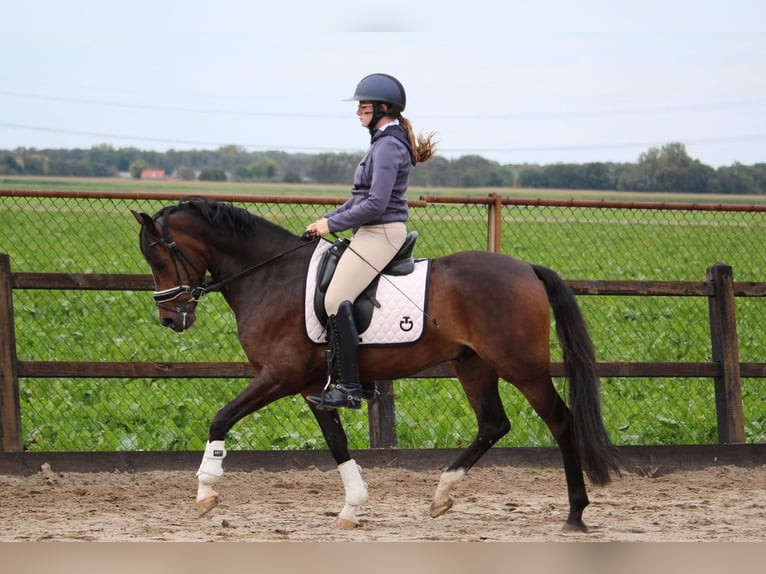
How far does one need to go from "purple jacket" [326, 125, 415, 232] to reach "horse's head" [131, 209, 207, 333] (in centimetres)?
101

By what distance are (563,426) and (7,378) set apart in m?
4.27

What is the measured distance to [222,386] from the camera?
10898 millimetres

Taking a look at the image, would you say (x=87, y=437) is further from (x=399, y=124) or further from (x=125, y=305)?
(x=125, y=305)

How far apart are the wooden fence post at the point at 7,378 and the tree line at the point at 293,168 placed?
48011 mm

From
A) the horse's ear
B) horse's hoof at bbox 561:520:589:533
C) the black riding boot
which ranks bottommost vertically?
horse's hoof at bbox 561:520:589:533

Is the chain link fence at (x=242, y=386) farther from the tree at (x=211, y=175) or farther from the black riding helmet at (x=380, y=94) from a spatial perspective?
the tree at (x=211, y=175)

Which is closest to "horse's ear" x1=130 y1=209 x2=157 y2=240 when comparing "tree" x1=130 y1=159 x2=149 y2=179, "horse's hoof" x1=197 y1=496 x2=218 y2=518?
"horse's hoof" x1=197 y1=496 x2=218 y2=518

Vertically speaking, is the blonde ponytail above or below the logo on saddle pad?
above

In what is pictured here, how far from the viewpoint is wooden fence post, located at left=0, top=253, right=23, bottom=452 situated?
8.10 meters

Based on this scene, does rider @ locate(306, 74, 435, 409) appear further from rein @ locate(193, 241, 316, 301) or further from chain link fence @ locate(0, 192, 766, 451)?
chain link fence @ locate(0, 192, 766, 451)

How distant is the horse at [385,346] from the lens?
6637 millimetres

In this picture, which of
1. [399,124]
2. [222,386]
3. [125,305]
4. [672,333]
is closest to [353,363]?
[399,124]

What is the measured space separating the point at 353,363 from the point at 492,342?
884 mm

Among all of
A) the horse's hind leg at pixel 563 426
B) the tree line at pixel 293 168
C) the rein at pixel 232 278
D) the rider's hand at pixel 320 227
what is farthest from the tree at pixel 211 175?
the horse's hind leg at pixel 563 426
